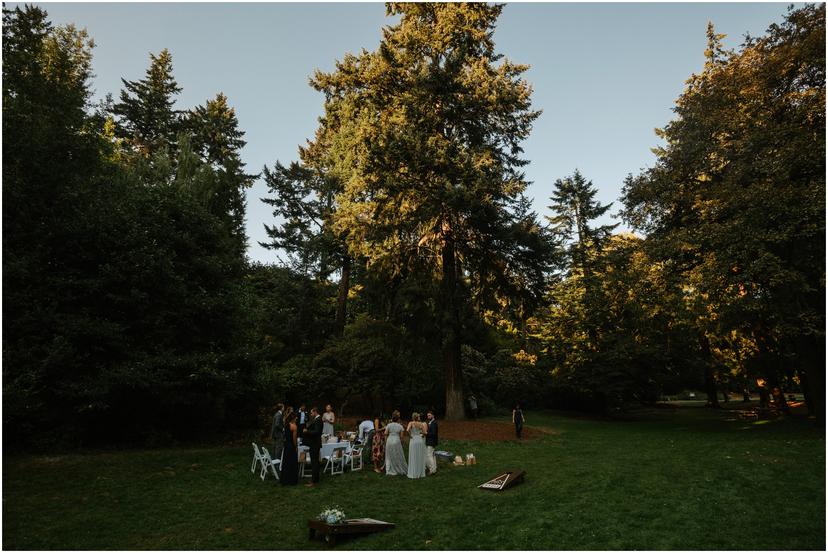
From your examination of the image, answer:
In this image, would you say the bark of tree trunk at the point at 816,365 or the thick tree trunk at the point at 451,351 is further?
the thick tree trunk at the point at 451,351

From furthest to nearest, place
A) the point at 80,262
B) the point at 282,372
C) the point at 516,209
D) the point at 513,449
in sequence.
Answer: the point at 282,372
the point at 516,209
the point at 513,449
the point at 80,262

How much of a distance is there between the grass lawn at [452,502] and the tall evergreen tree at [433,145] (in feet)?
36.3

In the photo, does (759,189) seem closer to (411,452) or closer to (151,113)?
(411,452)

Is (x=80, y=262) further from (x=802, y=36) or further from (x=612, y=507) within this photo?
(x=802, y=36)

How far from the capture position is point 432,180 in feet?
70.4

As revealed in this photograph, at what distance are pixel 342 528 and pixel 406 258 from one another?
16624 millimetres

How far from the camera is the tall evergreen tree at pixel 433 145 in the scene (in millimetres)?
21375

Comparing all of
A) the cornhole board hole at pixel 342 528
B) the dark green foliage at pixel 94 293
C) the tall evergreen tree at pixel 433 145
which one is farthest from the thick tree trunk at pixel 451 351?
the cornhole board hole at pixel 342 528

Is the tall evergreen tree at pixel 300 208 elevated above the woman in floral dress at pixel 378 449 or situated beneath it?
elevated above

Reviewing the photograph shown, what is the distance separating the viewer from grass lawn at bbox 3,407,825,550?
7.43m

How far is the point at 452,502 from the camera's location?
9.67 metres

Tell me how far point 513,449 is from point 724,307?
10544 millimetres

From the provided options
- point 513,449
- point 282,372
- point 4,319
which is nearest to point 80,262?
point 4,319

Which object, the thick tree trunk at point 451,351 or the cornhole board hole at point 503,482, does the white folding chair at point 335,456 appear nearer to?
the cornhole board hole at point 503,482
